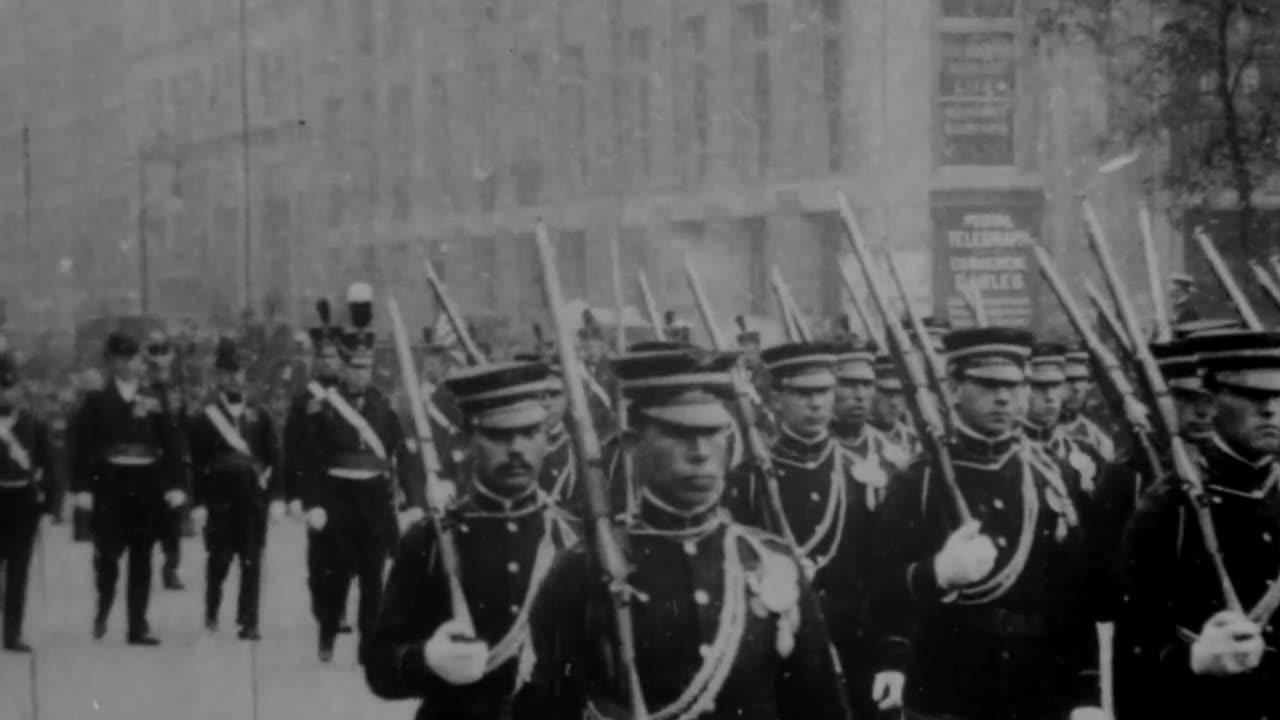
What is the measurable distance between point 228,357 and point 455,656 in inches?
300

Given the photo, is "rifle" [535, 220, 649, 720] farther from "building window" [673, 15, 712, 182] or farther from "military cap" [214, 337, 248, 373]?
"building window" [673, 15, 712, 182]


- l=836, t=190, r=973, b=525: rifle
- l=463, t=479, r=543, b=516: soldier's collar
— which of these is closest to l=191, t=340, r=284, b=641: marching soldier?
l=836, t=190, r=973, b=525: rifle

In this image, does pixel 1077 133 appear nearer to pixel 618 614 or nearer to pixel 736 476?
pixel 736 476

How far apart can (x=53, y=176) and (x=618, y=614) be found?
5.62 m

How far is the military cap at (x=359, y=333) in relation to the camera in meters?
10.1

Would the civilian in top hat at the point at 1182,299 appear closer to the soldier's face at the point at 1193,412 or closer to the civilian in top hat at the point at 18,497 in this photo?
the soldier's face at the point at 1193,412

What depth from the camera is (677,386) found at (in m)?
4.70

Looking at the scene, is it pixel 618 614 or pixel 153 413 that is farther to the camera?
pixel 153 413

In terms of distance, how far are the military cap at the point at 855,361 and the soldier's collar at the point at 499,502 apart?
3.04 metres

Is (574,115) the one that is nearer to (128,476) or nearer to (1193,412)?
Result: (128,476)

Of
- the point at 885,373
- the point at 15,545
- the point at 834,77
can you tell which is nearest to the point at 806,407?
the point at 885,373

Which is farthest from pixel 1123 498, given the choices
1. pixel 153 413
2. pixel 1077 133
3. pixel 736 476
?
pixel 1077 133

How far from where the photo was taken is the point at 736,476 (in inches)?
292

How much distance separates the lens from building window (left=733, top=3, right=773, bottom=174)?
19172 mm
